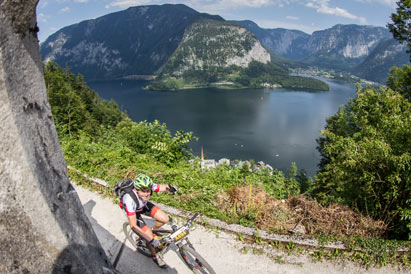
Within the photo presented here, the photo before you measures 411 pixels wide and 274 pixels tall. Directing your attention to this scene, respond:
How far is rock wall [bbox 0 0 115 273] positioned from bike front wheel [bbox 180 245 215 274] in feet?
6.47

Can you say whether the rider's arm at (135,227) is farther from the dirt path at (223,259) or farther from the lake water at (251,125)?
the lake water at (251,125)

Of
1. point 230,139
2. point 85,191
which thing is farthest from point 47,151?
point 230,139

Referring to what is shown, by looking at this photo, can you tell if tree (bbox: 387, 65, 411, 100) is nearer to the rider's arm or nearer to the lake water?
the rider's arm

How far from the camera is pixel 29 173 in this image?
2303 millimetres

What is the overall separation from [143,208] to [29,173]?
2.60 metres

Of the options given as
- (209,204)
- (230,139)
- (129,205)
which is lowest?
(230,139)

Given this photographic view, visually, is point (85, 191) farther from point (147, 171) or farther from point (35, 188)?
point (35, 188)

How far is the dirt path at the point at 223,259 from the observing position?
4848 millimetres

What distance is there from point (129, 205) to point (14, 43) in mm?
2934

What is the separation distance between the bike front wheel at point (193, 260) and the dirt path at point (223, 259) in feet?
0.92

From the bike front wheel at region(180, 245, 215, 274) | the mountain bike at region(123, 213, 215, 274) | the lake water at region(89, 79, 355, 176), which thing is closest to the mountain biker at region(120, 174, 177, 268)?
the mountain bike at region(123, 213, 215, 274)

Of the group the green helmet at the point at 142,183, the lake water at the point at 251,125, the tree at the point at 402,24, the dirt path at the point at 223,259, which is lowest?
the lake water at the point at 251,125

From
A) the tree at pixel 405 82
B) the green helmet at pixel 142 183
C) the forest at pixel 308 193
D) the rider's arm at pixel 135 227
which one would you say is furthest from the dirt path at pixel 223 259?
the tree at pixel 405 82

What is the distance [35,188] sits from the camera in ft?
7.77
